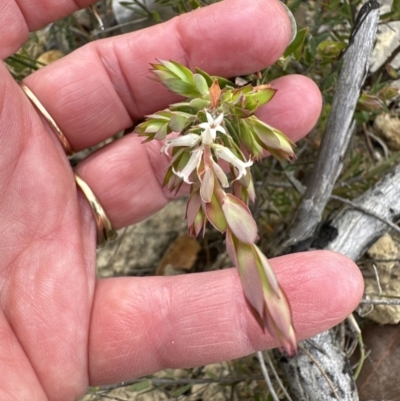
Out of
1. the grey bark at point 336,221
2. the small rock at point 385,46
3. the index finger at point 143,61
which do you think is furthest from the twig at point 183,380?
the small rock at point 385,46

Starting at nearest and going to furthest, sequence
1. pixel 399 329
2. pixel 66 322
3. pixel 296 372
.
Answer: pixel 66 322
pixel 296 372
pixel 399 329

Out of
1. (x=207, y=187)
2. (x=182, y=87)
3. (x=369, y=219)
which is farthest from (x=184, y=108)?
(x=369, y=219)

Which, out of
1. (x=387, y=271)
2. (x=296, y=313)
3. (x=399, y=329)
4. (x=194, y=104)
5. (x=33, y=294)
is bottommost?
(x=399, y=329)

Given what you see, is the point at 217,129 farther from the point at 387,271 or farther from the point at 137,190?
the point at 387,271

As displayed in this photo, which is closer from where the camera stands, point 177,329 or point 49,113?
point 177,329

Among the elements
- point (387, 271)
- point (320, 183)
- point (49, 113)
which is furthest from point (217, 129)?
point (387, 271)

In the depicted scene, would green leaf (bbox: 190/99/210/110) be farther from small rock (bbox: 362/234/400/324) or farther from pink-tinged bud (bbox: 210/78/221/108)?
small rock (bbox: 362/234/400/324)

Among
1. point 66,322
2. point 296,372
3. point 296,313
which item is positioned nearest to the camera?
point 296,313
